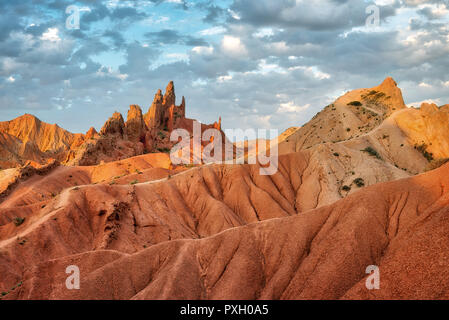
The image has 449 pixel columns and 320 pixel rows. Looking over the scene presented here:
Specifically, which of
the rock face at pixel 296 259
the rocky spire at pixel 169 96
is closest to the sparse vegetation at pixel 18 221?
the rock face at pixel 296 259

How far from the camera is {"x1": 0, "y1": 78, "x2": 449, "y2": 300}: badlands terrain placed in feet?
73.2

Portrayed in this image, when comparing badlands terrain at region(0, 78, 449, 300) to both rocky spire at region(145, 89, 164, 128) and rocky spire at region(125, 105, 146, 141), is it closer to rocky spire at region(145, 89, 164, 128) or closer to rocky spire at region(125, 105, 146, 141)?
rocky spire at region(125, 105, 146, 141)

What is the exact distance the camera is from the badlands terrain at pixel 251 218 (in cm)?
2231

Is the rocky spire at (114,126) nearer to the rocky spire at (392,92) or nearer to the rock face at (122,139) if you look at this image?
the rock face at (122,139)

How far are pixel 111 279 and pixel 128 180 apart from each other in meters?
48.0

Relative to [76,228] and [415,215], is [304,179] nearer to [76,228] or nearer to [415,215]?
[76,228]

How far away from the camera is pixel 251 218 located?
6475 cm

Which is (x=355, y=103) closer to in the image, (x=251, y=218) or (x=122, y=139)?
(x=251, y=218)

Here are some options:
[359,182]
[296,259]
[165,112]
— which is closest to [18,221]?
[296,259]

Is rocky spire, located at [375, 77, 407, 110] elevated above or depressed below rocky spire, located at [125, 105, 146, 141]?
above

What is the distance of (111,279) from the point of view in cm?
2630

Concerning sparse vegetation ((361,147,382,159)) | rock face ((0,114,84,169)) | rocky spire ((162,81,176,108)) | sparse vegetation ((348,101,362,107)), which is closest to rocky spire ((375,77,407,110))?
sparse vegetation ((348,101,362,107))

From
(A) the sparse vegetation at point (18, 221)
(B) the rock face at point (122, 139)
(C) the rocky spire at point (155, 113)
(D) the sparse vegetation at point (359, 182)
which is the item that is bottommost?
(A) the sparse vegetation at point (18, 221)
